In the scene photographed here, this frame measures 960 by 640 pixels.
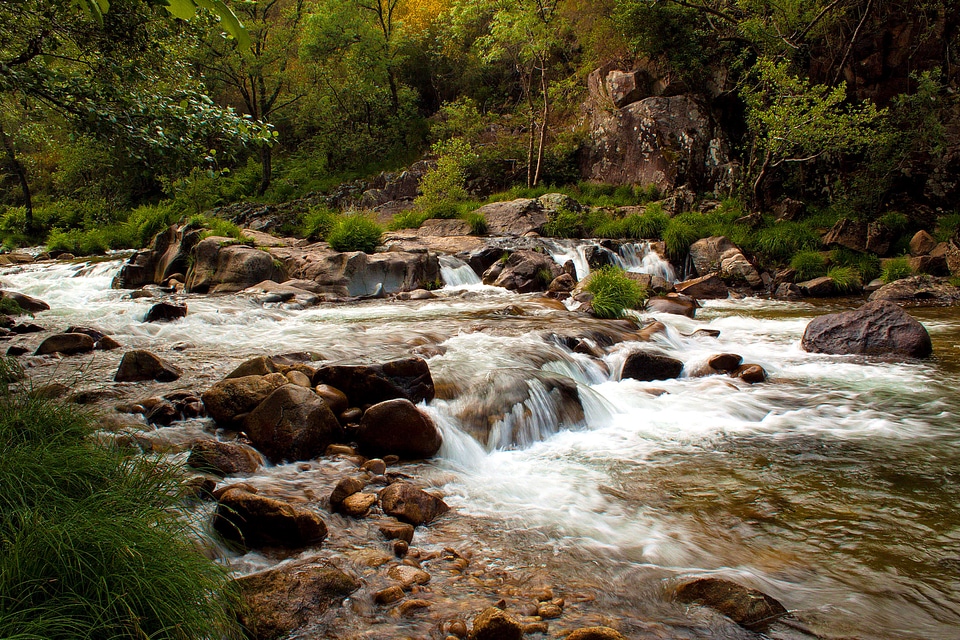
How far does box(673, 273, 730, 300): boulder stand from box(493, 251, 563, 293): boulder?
3287 mm

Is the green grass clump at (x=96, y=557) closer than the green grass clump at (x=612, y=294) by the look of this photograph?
Yes

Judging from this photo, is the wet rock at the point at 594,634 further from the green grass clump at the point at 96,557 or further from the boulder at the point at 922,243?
the boulder at the point at 922,243

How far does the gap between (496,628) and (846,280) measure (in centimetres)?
1453

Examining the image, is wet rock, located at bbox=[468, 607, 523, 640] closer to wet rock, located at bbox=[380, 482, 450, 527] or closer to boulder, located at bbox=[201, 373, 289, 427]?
wet rock, located at bbox=[380, 482, 450, 527]

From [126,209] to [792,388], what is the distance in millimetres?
30833

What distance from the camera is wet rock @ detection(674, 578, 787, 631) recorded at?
8.83 feet

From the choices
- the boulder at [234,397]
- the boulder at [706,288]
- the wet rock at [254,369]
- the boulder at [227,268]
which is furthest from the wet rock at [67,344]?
the boulder at [706,288]

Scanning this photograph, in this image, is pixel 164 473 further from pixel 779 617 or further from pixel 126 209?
pixel 126 209

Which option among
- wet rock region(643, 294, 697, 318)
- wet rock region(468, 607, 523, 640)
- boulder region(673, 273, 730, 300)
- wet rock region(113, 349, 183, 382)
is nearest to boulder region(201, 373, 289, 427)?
wet rock region(113, 349, 183, 382)

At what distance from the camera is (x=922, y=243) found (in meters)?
14.3

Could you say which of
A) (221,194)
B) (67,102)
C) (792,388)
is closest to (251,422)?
(67,102)

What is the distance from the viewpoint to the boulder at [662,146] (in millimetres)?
20156

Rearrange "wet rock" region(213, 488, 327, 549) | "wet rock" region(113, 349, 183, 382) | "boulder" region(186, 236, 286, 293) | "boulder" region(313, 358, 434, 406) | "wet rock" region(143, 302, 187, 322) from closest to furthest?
"wet rock" region(213, 488, 327, 549)
"boulder" region(313, 358, 434, 406)
"wet rock" region(113, 349, 183, 382)
"wet rock" region(143, 302, 187, 322)
"boulder" region(186, 236, 286, 293)

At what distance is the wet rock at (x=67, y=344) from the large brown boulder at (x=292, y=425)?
14.1 ft
